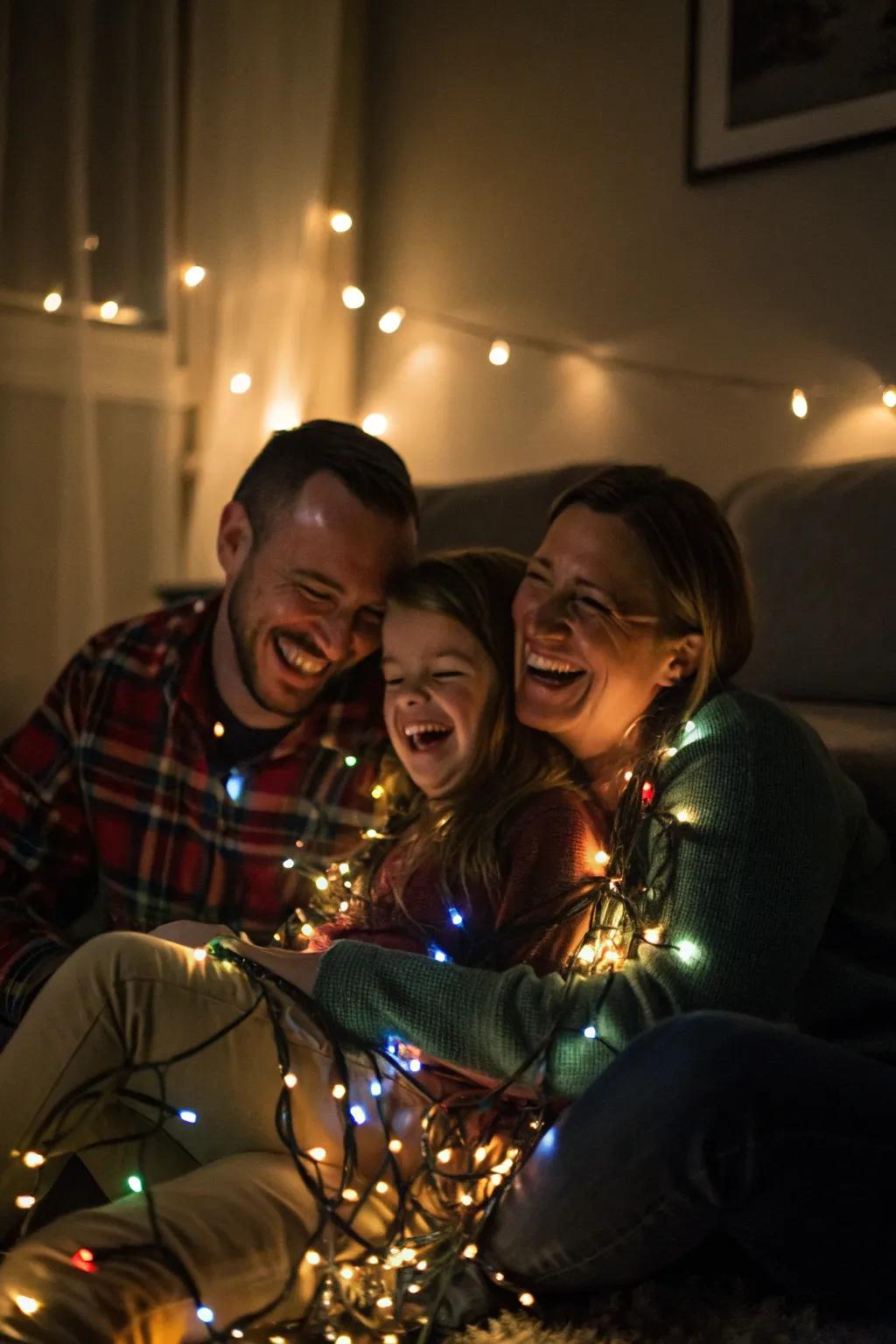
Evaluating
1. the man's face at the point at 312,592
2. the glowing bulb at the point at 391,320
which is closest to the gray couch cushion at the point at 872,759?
the man's face at the point at 312,592

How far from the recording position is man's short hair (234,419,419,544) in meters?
1.54

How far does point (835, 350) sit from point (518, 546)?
74 cm

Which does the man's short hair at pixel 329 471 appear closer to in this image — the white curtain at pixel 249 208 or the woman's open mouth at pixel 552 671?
the woman's open mouth at pixel 552 671

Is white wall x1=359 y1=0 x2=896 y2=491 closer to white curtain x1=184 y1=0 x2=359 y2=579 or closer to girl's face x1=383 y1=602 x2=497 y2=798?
white curtain x1=184 y1=0 x2=359 y2=579

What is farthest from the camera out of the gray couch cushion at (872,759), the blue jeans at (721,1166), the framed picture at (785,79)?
the framed picture at (785,79)

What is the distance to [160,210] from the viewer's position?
2625mm

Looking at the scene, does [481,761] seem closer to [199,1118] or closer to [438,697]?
[438,697]

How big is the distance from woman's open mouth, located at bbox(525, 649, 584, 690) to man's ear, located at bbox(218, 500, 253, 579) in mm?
454

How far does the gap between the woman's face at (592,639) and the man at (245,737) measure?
270mm

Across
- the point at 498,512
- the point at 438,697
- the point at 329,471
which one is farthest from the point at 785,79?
the point at 438,697

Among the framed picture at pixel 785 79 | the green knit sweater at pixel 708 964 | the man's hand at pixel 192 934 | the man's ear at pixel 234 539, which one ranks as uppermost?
the framed picture at pixel 785 79

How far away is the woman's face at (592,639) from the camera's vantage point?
1.27 metres

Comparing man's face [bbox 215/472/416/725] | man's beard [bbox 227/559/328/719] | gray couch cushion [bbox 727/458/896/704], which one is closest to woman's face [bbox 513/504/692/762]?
man's face [bbox 215/472/416/725]

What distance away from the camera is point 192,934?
50.8 inches
